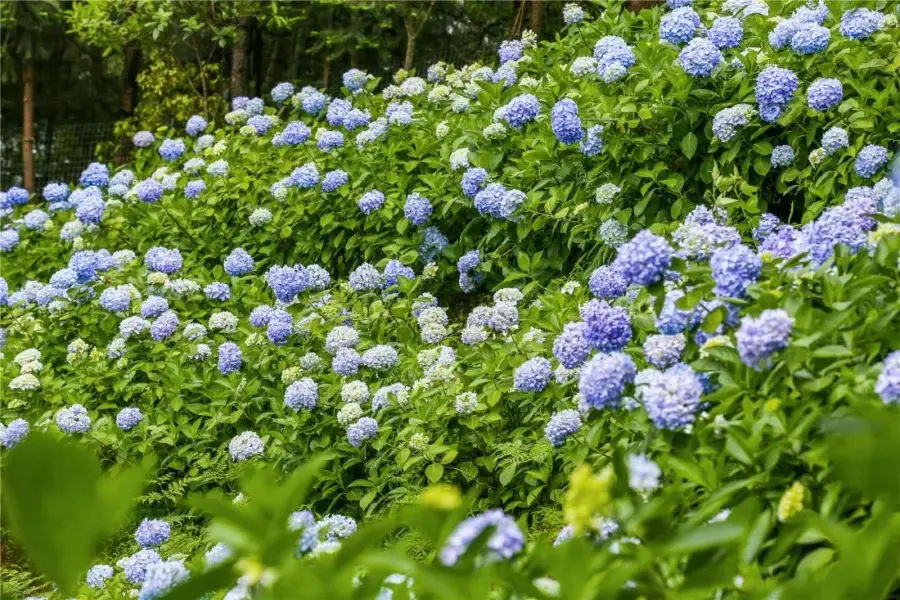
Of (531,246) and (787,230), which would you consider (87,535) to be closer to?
(787,230)

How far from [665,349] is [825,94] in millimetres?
1867

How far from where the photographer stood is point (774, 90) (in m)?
3.62

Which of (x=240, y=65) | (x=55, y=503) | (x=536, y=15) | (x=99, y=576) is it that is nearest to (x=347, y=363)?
(x=99, y=576)

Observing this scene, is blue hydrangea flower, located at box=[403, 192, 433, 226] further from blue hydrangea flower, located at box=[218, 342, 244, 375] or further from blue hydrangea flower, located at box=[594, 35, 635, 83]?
blue hydrangea flower, located at box=[218, 342, 244, 375]

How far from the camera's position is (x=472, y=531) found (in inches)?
42.4

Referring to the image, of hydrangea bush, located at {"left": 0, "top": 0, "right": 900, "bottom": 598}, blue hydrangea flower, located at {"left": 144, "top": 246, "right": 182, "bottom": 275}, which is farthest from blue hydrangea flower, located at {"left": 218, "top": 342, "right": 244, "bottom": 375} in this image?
blue hydrangea flower, located at {"left": 144, "top": 246, "right": 182, "bottom": 275}

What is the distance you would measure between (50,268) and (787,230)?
16.3 ft

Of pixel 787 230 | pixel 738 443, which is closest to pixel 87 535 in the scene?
pixel 738 443

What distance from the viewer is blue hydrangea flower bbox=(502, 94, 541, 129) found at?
174 inches

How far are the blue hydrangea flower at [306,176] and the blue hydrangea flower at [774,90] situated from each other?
240 cm

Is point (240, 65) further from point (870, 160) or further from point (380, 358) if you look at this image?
point (870, 160)

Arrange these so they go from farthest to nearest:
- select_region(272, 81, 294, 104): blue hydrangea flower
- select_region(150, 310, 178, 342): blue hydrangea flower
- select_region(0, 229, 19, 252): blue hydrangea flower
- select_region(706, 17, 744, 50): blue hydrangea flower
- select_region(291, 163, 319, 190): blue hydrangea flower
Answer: select_region(272, 81, 294, 104): blue hydrangea flower, select_region(0, 229, 19, 252): blue hydrangea flower, select_region(291, 163, 319, 190): blue hydrangea flower, select_region(150, 310, 178, 342): blue hydrangea flower, select_region(706, 17, 744, 50): blue hydrangea flower

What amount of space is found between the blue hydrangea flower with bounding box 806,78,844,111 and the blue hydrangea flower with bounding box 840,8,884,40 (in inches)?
9.8

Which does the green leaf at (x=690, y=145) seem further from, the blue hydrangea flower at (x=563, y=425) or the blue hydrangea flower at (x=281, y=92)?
the blue hydrangea flower at (x=281, y=92)
